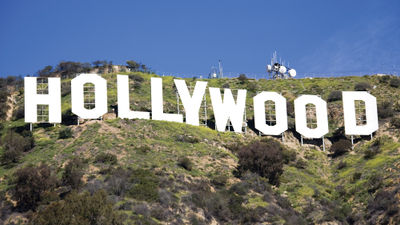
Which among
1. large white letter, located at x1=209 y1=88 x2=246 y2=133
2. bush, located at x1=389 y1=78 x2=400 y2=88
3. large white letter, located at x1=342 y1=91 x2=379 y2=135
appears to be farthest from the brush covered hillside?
bush, located at x1=389 y1=78 x2=400 y2=88

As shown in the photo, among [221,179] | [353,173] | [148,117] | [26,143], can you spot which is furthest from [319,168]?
[26,143]

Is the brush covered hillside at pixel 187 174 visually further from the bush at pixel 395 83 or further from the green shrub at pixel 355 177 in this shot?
the bush at pixel 395 83

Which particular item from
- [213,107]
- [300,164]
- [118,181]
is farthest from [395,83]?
[118,181]

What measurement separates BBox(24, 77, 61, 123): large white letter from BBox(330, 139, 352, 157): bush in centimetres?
2893

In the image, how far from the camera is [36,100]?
66.5 m

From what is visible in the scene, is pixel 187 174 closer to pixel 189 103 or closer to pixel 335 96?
pixel 189 103

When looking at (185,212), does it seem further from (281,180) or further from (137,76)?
(137,76)

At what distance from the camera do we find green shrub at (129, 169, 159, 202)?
165ft

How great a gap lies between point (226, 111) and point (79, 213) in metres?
30.9

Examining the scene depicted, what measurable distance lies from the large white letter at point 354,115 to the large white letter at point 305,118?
2285 mm

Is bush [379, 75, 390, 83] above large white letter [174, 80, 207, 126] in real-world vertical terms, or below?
above

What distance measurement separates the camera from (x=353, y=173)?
62531 mm

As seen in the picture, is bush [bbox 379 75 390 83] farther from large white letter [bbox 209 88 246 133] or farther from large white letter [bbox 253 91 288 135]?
large white letter [bbox 209 88 246 133]

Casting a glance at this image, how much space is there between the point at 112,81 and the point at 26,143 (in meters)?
27.5
